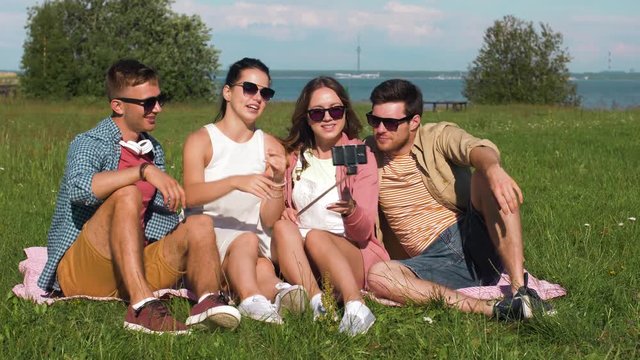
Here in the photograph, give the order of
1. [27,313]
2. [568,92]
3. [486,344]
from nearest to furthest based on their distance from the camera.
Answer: [486,344], [27,313], [568,92]

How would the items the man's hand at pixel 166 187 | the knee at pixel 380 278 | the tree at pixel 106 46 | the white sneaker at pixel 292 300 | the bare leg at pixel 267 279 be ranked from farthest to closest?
the tree at pixel 106 46 → the knee at pixel 380 278 → the bare leg at pixel 267 279 → the white sneaker at pixel 292 300 → the man's hand at pixel 166 187

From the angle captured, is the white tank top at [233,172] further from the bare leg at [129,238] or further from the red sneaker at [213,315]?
the red sneaker at [213,315]

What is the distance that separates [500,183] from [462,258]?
0.88 meters

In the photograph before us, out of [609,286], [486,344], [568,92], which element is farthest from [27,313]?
[568,92]

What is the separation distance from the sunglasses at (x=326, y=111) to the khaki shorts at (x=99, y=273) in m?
1.14

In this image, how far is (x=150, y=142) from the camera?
513cm

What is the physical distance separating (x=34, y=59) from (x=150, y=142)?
53.0 metres

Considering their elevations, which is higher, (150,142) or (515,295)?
(150,142)

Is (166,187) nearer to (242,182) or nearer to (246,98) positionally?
(242,182)

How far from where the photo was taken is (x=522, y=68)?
67375 millimetres

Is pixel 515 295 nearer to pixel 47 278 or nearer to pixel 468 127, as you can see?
pixel 47 278

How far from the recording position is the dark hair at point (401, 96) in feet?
17.2

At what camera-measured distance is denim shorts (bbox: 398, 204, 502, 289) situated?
516 cm

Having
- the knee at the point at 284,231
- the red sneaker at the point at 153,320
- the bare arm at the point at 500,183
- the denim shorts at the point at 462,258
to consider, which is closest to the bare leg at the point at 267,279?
the knee at the point at 284,231
